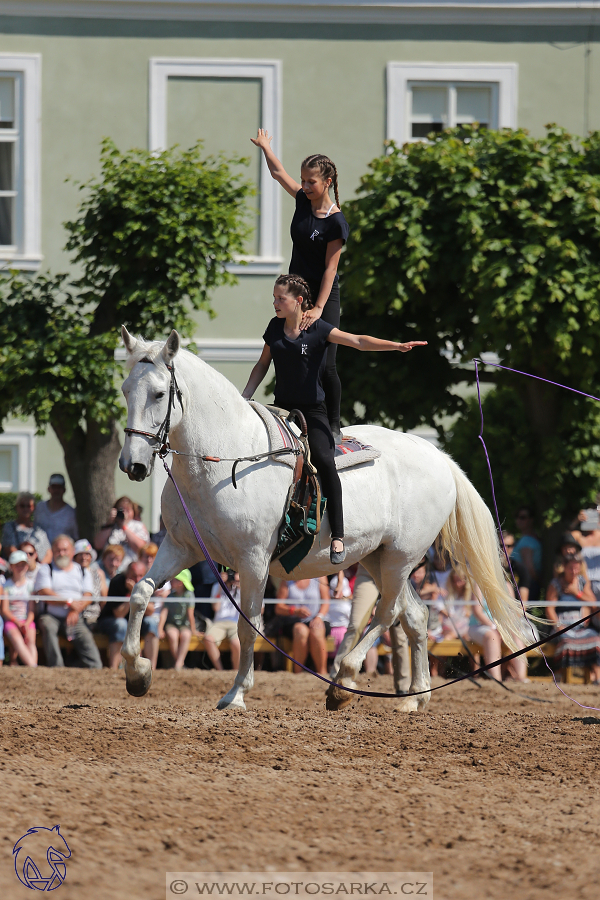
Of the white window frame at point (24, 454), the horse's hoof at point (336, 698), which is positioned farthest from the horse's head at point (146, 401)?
the white window frame at point (24, 454)

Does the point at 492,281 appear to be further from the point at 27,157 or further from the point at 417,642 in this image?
the point at 27,157

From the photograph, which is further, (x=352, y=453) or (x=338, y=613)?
(x=338, y=613)

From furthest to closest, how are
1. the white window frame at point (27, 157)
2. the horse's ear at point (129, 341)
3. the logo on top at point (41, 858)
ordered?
1. the white window frame at point (27, 157)
2. the horse's ear at point (129, 341)
3. the logo on top at point (41, 858)

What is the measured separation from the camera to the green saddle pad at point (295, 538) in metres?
6.26

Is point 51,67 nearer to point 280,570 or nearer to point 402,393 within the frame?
point 402,393

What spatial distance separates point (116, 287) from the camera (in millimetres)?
11484

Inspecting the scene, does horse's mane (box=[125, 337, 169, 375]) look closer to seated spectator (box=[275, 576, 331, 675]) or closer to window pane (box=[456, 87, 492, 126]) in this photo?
seated spectator (box=[275, 576, 331, 675])

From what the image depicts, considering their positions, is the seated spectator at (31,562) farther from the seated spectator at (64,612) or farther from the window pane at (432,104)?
the window pane at (432,104)

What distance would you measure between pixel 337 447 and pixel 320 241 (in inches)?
49.4

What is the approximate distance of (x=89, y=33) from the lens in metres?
15.4

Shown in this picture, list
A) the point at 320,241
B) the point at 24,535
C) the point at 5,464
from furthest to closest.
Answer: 1. the point at 5,464
2. the point at 24,535
3. the point at 320,241

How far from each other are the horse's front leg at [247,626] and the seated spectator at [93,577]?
3846 mm

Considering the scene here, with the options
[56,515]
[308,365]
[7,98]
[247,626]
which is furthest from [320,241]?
[7,98]

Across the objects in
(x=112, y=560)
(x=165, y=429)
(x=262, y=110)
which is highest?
(x=262, y=110)
